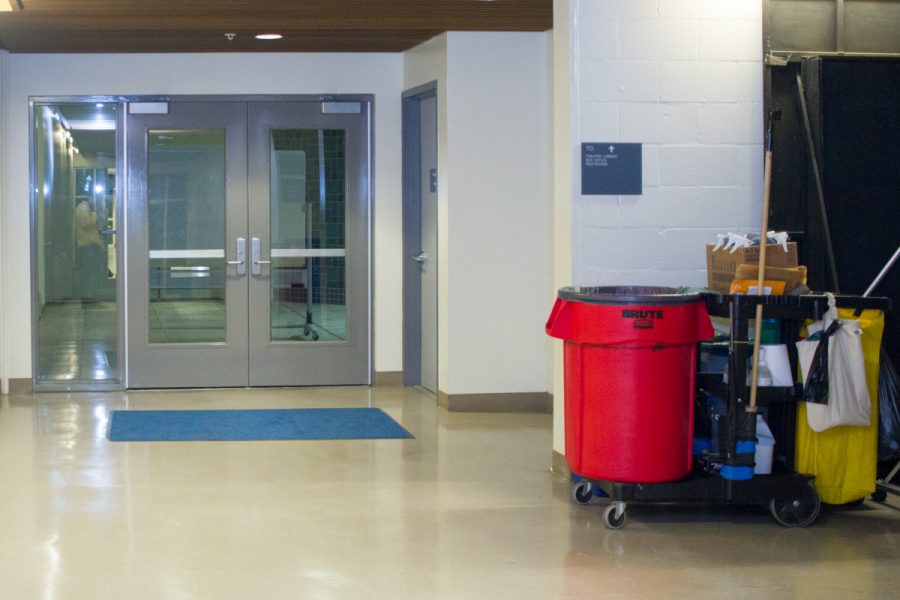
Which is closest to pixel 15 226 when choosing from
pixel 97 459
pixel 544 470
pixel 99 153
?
pixel 99 153

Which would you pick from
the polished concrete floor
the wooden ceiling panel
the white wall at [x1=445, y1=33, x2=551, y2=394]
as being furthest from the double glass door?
the polished concrete floor

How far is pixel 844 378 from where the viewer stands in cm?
452

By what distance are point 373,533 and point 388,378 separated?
4413 mm

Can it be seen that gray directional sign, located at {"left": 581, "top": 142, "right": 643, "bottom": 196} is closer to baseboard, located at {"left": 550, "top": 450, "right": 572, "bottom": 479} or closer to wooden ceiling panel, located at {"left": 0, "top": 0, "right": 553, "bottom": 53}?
baseboard, located at {"left": 550, "top": 450, "right": 572, "bottom": 479}

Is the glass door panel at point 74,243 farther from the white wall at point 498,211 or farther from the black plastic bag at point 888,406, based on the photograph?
the black plastic bag at point 888,406

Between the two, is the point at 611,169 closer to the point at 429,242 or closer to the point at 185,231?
the point at 429,242

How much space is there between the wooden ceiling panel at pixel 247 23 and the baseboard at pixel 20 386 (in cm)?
238

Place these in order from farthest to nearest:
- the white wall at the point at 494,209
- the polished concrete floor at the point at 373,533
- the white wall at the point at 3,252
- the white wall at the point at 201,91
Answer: the white wall at the point at 201,91
the white wall at the point at 3,252
the white wall at the point at 494,209
the polished concrete floor at the point at 373,533

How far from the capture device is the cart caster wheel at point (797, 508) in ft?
15.4

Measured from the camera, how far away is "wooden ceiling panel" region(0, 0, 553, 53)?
684 cm

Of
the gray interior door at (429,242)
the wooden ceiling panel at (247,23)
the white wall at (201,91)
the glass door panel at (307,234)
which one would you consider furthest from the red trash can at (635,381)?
the glass door panel at (307,234)

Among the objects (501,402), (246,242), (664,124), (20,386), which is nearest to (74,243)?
(20,386)

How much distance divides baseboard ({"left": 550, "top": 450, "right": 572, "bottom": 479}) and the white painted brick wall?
877 millimetres

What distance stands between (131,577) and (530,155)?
179 inches
